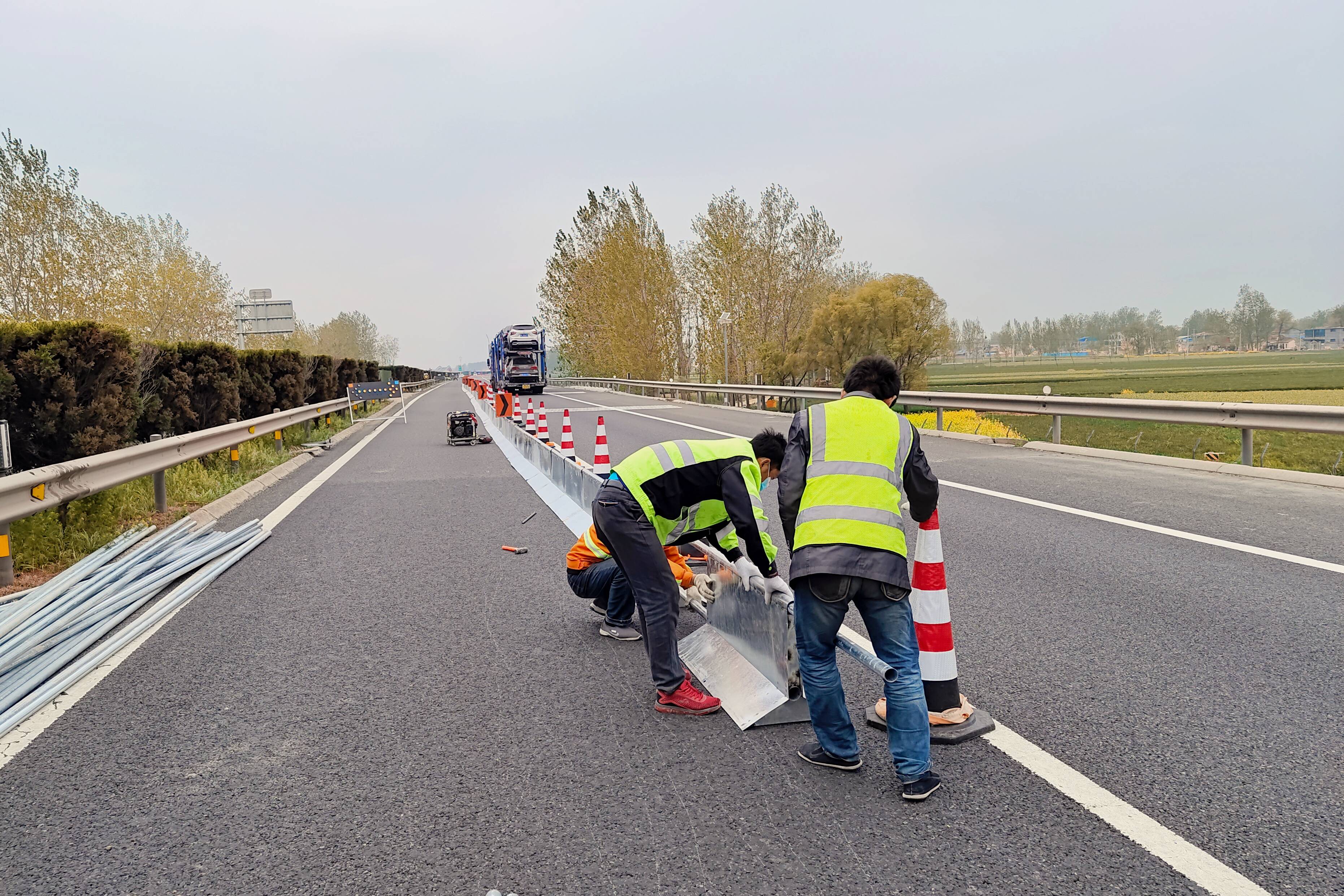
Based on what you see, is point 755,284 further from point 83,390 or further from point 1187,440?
point 83,390

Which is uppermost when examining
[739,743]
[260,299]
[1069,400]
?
[260,299]

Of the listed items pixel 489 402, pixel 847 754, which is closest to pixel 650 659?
pixel 847 754

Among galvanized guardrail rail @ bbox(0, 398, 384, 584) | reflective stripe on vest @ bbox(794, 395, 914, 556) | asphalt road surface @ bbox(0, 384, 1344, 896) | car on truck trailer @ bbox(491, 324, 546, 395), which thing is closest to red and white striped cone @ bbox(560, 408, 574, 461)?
galvanized guardrail rail @ bbox(0, 398, 384, 584)

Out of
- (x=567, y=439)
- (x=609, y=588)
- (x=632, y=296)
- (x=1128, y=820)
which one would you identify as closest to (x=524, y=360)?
(x=632, y=296)

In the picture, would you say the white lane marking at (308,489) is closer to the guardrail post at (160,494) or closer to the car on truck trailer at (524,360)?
the guardrail post at (160,494)

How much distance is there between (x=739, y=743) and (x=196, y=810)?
209 cm

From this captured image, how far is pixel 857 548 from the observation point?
11.0 feet

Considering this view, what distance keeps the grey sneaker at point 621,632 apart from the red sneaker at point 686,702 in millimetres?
1057

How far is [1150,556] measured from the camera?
6859 mm

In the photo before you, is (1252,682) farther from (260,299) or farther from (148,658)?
(260,299)

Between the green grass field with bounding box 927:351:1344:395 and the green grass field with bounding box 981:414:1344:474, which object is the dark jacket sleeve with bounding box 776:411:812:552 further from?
the green grass field with bounding box 927:351:1344:395

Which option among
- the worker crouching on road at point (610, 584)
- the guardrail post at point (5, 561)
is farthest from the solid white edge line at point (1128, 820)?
the guardrail post at point (5, 561)

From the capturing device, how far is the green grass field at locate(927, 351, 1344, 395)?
66.1 metres

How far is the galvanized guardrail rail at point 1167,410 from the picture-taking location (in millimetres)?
10469
